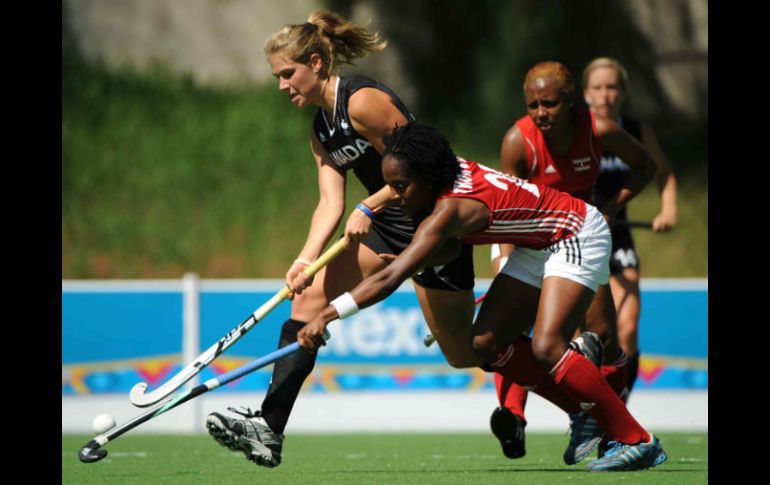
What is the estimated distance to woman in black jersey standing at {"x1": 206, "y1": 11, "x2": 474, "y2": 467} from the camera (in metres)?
5.43

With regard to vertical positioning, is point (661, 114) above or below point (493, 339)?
above

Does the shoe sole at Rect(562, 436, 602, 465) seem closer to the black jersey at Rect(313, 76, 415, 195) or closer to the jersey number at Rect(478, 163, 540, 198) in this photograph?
the jersey number at Rect(478, 163, 540, 198)

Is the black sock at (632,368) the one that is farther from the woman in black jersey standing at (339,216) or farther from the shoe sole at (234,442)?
the shoe sole at (234,442)

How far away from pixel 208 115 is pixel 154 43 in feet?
5.31

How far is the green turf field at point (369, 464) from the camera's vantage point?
5.22 metres

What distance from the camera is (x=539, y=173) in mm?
6172

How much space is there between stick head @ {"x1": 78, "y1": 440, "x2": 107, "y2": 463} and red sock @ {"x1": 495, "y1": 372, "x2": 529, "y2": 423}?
1970mm

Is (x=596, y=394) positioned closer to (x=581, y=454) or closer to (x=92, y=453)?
(x=581, y=454)

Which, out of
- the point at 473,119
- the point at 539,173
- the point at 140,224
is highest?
the point at 473,119

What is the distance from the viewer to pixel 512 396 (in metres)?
6.22

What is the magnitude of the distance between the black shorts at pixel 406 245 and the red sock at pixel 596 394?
60 centimetres
